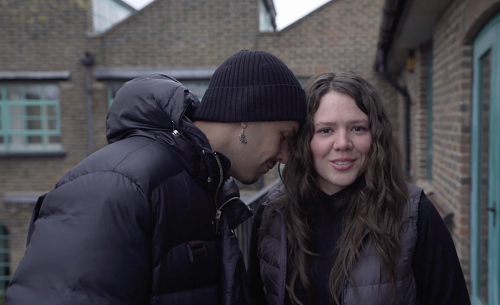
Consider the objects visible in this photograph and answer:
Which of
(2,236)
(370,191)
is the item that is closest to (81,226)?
(370,191)

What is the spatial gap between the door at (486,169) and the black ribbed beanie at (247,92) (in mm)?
1915

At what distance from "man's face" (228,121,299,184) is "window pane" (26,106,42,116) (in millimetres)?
11828

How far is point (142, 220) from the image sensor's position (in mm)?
1181

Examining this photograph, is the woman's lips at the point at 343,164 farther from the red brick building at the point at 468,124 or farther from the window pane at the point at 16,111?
the window pane at the point at 16,111

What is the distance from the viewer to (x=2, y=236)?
508 inches

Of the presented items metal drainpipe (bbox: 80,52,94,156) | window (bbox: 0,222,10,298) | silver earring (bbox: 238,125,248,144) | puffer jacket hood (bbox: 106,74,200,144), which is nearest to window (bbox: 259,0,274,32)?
metal drainpipe (bbox: 80,52,94,156)

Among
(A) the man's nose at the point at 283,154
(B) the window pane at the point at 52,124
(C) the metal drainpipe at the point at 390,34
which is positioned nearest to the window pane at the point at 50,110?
(B) the window pane at the point at 52,124

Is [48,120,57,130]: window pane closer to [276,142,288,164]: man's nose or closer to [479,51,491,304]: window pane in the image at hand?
[479,51,491,304]: window pane

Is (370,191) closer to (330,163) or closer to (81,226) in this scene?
(330,163)

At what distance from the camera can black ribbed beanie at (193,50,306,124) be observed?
1510mm

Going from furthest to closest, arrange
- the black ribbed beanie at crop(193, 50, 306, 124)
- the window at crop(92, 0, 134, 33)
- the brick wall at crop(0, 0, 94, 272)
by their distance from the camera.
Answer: the window at crop(92, 0, 134, 33) < the brick wall at crop(0, 0, 94, 272) < the black ribbed beanie at crop(193, 50, 306, 124)

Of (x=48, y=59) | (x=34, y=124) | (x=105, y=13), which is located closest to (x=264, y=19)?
(x=105, y=13)

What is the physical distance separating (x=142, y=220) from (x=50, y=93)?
39.2ft

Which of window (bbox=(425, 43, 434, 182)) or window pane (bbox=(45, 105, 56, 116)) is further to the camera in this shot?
window pane (bbox=(45, 105, 56, 116))
